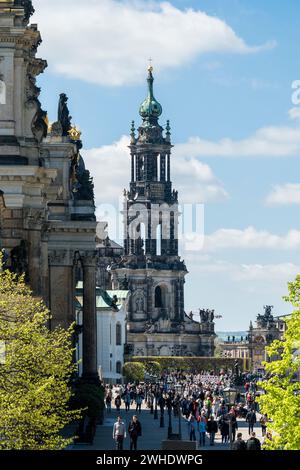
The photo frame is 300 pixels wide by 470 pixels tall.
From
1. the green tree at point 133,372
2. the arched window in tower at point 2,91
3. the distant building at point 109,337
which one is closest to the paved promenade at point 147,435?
the arched window in tower at point 2,91

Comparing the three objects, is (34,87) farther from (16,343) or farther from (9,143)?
(16,343)

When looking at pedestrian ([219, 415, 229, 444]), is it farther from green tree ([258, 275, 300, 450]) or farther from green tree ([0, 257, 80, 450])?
green tree ([0, 257, 80, 450])

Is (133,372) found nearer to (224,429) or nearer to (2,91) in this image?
(224,429)

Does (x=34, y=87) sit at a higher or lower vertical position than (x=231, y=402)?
higher

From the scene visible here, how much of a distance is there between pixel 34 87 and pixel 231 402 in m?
17.8

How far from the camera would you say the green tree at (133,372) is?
548 ft

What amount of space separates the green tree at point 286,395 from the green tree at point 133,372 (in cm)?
12162

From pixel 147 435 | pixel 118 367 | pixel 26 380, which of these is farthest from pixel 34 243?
pixel 118 367

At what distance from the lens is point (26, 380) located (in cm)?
→ 4053

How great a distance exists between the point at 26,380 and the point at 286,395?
636 cm

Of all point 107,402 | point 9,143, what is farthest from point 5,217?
point 107,402

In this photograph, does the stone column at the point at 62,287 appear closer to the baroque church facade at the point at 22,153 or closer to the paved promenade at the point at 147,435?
the paved promenade at the point at 147,435
